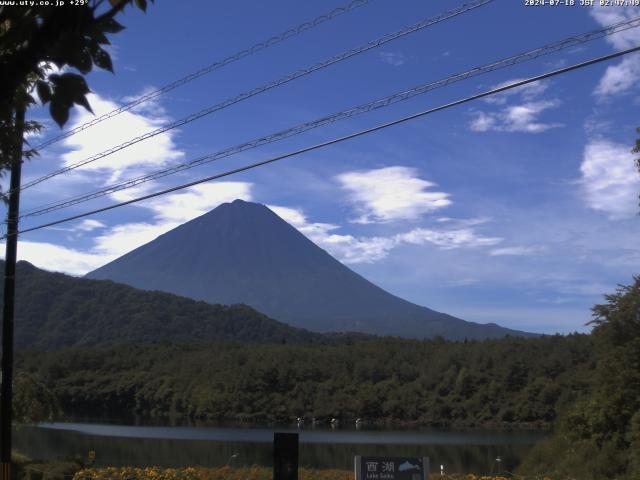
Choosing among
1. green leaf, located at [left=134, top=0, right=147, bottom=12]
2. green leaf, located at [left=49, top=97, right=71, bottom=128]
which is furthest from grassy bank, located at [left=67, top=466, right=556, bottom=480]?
green leaf, located at [left=49, top=97, right=71, bottom=128]

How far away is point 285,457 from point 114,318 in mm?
140938

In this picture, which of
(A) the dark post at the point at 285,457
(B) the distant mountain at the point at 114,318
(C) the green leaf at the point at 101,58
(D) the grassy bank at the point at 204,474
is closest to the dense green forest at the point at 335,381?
(B) the distant mountain at the point at 114,318

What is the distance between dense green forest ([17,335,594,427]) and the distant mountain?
4974 centimetres

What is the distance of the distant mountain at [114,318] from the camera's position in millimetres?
139875

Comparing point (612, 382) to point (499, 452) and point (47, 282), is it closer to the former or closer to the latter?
point (499, 452)

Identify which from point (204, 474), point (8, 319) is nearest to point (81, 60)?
point (204, 474)

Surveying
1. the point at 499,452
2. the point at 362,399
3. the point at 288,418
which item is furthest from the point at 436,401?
the point at 499,452

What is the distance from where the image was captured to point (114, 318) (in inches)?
5699

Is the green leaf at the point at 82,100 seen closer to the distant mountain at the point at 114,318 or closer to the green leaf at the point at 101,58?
the green leaf at the point at 101,58

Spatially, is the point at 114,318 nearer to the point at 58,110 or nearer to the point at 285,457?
the point at 285,457

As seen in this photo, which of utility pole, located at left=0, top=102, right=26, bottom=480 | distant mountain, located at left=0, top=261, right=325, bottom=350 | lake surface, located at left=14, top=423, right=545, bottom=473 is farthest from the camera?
distant mountain, located at left=0, top=261, right=325, bottom=350

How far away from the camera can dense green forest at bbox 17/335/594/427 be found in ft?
233

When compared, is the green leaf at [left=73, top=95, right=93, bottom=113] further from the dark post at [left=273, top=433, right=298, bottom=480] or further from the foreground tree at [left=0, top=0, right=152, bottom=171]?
the dark post at [left=273, top=433, right=298, bottom=480]

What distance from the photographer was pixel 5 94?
291cm
